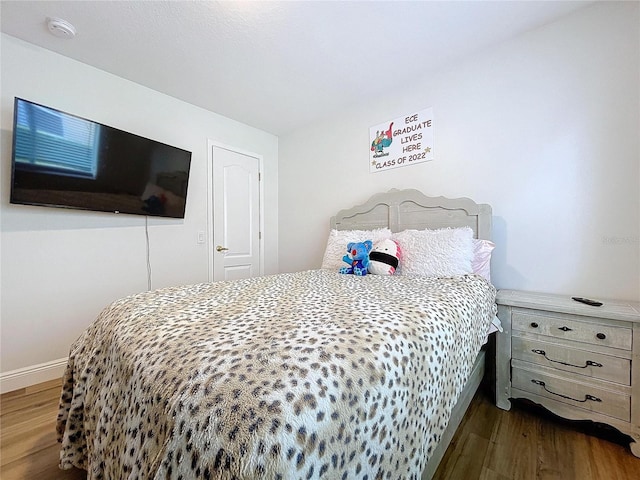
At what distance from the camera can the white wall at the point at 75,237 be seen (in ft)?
6.05

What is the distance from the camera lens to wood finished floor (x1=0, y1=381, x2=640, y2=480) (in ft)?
3.78

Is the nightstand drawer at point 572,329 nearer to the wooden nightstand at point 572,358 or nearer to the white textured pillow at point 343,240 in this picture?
the wooden nightstand at point 572,358

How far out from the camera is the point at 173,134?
2.61 meters

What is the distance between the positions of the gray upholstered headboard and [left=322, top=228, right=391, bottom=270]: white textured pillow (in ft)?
0.51

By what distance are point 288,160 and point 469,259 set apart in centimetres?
251

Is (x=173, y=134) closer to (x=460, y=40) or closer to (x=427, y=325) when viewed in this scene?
(x=460, y=40)

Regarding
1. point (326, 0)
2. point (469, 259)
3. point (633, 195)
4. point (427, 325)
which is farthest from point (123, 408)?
point (633, 195)

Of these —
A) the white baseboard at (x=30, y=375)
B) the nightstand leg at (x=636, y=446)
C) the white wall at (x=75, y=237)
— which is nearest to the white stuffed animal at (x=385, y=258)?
the nightstand leg at (x=636, y=446)

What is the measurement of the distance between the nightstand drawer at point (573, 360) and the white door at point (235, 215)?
2.69m

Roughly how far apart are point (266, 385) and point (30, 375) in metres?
2.55

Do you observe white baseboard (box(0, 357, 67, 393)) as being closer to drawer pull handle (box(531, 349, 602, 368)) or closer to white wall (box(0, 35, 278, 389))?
white wall (box(0, 35, 278, 389))

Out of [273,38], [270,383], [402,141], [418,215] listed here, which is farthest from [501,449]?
[273,38]

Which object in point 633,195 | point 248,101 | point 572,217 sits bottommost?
point 572,217

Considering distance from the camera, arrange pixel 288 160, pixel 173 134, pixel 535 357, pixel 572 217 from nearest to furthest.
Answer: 1. pixel 535 357
2. pixel 572 217
3. pixel 173 134
4. pixel 288 160
